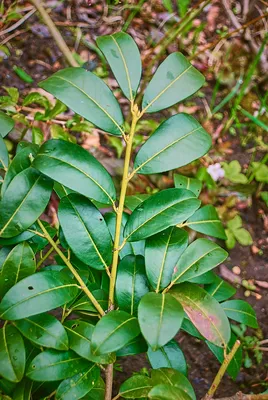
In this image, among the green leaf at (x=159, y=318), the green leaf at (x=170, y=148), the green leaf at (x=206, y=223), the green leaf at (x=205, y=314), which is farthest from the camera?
the green leaf at (x=206, y=223)

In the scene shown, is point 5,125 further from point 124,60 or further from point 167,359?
point 167,359

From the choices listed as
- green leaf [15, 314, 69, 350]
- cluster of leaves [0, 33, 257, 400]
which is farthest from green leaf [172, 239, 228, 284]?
green leaf [15, 314, 69, 350]

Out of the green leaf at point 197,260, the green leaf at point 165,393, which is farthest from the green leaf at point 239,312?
the green leaf at point 165,393

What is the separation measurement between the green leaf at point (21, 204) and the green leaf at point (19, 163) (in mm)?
28

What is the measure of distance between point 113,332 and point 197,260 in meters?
0.24

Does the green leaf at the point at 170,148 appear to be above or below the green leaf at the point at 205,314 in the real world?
above

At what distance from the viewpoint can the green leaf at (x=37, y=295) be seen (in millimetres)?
821

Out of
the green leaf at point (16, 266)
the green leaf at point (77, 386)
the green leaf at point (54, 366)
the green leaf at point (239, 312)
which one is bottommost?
the green leaf at point (239, 312)

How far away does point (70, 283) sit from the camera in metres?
0.92

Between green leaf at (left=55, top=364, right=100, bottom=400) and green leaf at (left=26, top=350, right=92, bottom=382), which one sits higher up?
green leaf at (left=26, top=350, right=92, bottom=382)

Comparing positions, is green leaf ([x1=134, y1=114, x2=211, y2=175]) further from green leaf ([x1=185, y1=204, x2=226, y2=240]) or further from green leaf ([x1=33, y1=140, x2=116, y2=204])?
green leaf ([x1=185, y1=204, x2=226, y2=240])

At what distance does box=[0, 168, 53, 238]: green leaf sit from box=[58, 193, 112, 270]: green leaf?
A: 0.05m

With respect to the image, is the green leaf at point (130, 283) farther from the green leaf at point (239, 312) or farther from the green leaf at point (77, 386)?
the green leaf at point (239, 312)

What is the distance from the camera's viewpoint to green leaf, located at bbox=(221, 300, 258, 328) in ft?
3.95
